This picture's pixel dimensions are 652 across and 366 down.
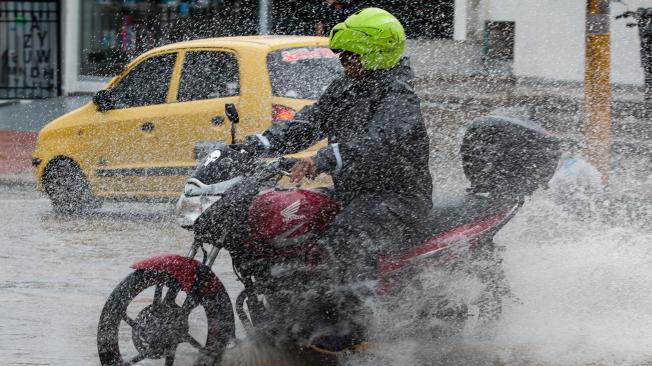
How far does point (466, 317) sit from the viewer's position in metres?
6.27

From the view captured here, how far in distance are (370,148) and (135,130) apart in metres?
5.97

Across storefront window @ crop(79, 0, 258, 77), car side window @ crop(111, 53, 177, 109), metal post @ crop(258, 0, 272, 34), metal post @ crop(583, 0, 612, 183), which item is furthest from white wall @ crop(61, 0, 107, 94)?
metal post @ crop(583, 0, 612, 183)

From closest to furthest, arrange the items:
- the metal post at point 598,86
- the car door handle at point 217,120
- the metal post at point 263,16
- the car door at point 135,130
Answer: the car door handle at point 217,120 < the metal post at point 598,86 < the car door at point 135,130 < the metal post at point 263,16

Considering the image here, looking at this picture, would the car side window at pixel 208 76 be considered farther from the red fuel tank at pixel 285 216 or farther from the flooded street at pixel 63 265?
the red fuel tank at pixel 285 216

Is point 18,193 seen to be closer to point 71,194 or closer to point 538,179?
point 71,194

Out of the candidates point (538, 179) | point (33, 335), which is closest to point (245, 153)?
point (538, 179)

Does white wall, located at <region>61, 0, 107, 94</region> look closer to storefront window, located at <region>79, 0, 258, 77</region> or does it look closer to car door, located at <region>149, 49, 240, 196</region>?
storefront window, located at <region>79, 0, 258, 77</region>

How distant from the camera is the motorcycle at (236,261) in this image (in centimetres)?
561

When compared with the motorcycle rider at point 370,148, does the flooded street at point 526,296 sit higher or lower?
lower

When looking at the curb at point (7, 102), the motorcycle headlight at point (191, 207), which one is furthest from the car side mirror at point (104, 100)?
the curb at point (7, 102)

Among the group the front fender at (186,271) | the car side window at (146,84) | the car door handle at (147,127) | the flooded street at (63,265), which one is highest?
the car side window at (146,84)

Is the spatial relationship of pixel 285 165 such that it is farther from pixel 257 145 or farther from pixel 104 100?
pixel 104 100

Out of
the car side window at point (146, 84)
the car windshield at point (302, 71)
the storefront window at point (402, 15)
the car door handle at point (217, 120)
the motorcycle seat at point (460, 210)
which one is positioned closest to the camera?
the motorcycle seat at point (460, 210)

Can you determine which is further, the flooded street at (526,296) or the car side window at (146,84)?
the car side window at (146,84)
